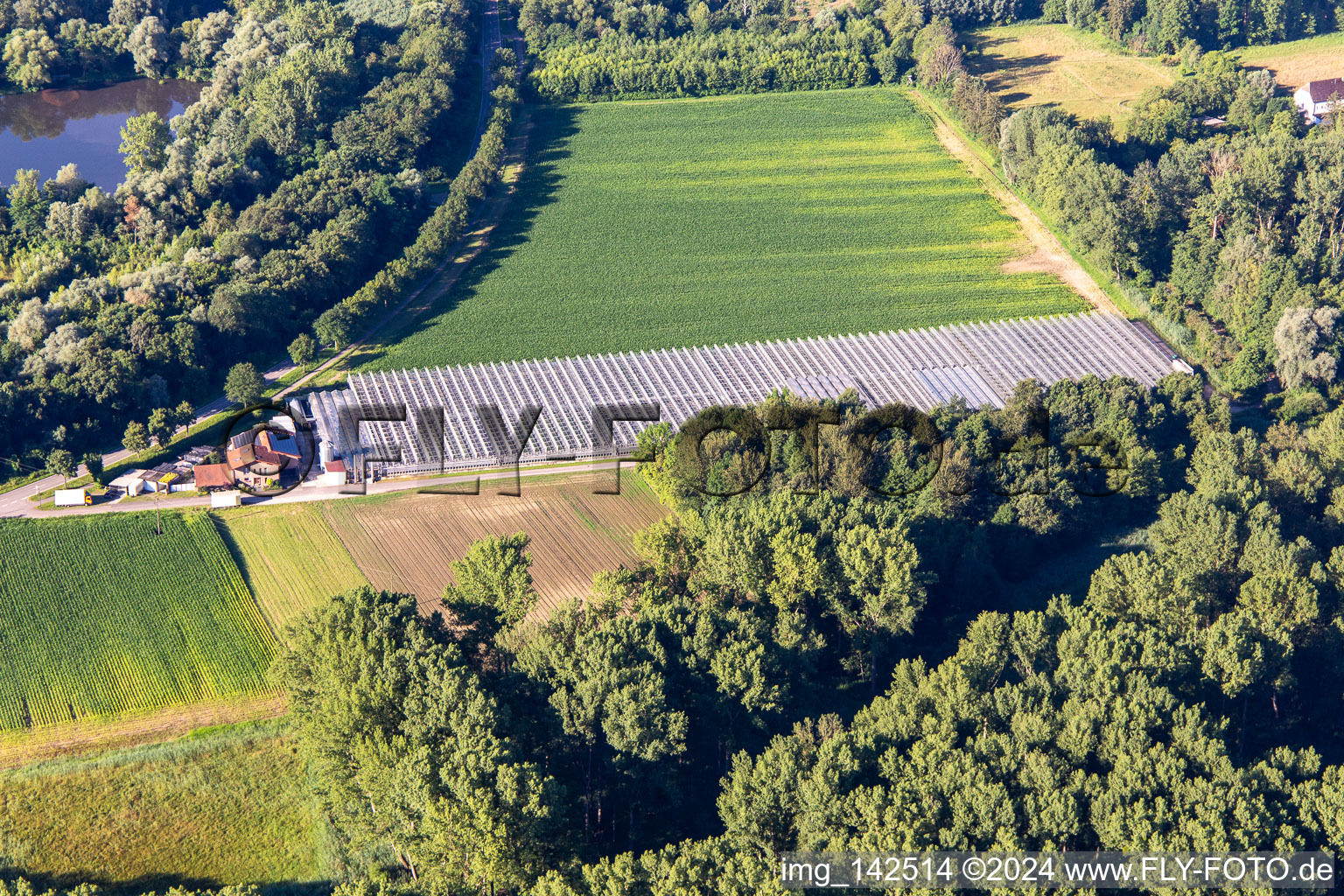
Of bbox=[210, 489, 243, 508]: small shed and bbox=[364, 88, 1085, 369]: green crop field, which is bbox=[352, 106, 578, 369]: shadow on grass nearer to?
bbox=[364, 88, 1085, 369]: green crop field

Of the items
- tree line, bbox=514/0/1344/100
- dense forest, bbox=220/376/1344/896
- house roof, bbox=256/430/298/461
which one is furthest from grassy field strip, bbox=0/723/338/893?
tree line, bbox=514/0/1344/100

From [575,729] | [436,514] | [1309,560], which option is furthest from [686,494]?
[1309,560]

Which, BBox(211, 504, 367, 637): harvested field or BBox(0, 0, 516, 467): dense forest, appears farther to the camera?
BBox(0, 0, 516, 467): dense forest

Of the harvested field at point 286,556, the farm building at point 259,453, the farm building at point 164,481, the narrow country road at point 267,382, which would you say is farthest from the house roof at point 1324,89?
the farm building at point 164,481

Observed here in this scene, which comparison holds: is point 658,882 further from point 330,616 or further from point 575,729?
point 330,616

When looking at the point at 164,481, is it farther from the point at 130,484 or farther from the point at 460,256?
the point at 460,256

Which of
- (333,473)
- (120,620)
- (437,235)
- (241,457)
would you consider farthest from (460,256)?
(120,620)

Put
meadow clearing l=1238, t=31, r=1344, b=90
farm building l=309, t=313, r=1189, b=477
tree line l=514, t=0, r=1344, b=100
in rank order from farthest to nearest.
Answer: tree line l=514, t=0, r=1344, b=100 → meadow clearing l=1238, t=31, r=1344, b=90 → farm building l=309, t=313, r=1189, b=477

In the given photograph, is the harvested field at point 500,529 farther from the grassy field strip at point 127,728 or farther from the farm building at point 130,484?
the farm building at point 130,484
